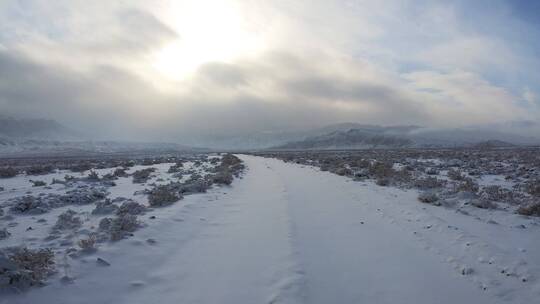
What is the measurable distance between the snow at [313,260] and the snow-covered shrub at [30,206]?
1.64 feet

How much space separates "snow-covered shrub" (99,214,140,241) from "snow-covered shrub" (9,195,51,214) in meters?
3.38

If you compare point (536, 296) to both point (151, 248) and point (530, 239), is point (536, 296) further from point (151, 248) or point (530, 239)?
point (151, 248)

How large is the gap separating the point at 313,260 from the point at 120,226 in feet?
15.1

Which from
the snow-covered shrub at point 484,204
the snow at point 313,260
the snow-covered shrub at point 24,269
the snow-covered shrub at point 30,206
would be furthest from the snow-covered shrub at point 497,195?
the snow-covered shrub at point 30,206

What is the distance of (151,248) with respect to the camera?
690 centimetres

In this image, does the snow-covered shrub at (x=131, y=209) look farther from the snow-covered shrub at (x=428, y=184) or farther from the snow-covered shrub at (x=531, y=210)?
the snow-covered shrub at (x=428, y=184)

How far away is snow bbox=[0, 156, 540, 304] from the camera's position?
479cm

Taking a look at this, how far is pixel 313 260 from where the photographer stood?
242 inches

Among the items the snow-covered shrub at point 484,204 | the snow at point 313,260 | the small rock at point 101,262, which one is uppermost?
the snow-covered shrub at point 484,204

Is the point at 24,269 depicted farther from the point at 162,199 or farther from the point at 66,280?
the point at 162,199

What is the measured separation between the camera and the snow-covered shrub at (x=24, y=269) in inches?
183

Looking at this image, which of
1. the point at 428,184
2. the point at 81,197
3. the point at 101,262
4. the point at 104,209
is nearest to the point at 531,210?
the point at 428,184

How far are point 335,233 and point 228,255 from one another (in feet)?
9.37

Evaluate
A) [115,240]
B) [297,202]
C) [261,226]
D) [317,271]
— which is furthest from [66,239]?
[297,202]
